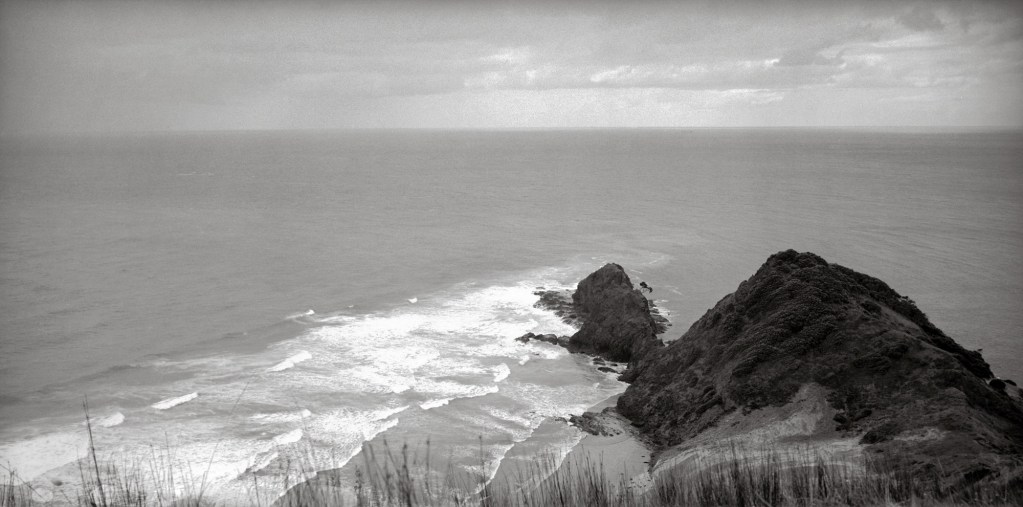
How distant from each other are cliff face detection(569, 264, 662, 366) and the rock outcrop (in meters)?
3.57

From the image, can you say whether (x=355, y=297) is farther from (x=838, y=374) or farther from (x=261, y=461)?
(x=838, y=374)

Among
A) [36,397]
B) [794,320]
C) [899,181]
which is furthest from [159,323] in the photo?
[899,181]

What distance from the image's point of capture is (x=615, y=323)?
109 feet

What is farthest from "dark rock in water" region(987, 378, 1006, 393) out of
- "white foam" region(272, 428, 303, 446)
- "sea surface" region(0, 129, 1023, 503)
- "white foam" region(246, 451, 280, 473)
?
"white foam" region(246, 451, 280, 473)

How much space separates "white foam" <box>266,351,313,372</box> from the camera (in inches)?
1191

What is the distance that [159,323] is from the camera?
37281 mm

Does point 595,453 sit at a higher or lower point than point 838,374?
lower

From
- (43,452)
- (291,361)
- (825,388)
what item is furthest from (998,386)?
(43,452)

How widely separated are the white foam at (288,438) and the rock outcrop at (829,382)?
1208cm

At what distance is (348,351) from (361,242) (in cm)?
3167

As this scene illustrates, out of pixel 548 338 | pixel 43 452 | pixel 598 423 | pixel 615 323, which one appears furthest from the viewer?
pixel 548 338

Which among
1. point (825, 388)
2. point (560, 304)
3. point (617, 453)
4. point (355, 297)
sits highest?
point (825, 388)

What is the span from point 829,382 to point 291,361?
77.0 feet

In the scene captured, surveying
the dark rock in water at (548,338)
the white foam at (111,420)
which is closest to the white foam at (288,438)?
the white foam at (111,420)
